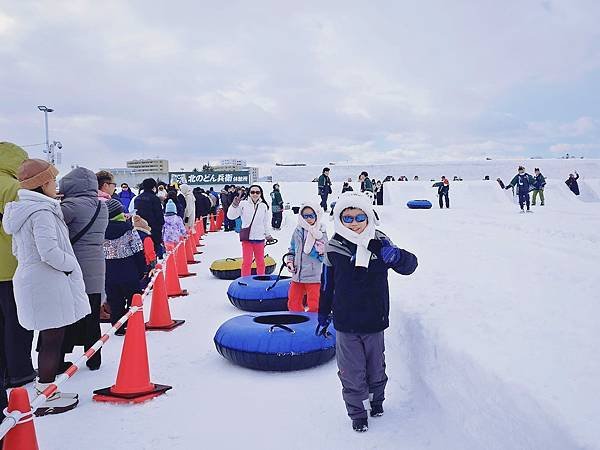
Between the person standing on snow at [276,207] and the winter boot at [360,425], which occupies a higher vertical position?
the person standing on snow at [276,207]

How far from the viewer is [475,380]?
3.15 metres

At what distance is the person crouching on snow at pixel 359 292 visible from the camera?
11.5 feet

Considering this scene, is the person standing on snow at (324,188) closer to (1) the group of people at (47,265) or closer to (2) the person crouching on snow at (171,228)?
(2) the person crouching on snow at (171,228)

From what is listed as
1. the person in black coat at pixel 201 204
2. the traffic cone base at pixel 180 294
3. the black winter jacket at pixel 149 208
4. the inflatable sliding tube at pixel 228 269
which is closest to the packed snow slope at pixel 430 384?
the traffic cone base at pixel 180 294

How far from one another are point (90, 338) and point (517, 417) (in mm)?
3825

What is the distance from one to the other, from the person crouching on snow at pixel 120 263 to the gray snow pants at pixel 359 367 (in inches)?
126

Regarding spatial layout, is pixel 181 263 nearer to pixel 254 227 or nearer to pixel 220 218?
pixel 254 227

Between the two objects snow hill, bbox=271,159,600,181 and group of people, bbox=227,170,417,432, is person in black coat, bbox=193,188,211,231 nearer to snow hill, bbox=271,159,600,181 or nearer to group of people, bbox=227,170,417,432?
group of people, bbox=227,170,417,432

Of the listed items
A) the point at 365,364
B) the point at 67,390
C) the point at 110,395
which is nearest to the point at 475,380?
the point at 365,364

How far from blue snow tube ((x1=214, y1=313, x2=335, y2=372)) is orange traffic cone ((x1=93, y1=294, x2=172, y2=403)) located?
755 mm

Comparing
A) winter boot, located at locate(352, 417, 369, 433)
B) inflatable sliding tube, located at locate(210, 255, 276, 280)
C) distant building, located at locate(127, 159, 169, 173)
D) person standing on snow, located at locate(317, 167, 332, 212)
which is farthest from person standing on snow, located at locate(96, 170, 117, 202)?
distant building, located at locate(127, 159, 169, 173)

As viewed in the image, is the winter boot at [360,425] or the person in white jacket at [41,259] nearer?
the winter boot at [360,425]

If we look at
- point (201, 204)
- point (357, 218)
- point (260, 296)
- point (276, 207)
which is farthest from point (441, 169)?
point (357, 218)

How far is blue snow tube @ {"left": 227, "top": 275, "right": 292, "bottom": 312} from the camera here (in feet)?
22.7
